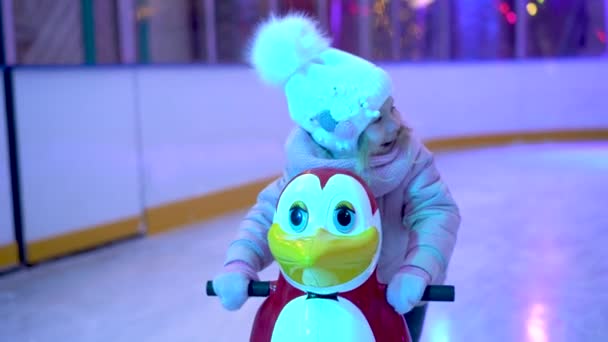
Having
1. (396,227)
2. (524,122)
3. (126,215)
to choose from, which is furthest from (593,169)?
(396,227)

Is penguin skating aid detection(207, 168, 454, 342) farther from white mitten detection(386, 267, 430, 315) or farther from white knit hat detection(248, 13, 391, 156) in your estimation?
white knit hat detection(248, 13, 391, 156)

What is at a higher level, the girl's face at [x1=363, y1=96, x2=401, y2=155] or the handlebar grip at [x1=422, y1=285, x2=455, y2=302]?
the girl's face at [x1=363, y1=96, x2=401, y2=155]

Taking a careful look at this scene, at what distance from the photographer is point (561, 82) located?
730 cm

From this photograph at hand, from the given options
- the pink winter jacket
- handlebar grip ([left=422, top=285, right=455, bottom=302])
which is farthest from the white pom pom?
handlebar grip ([left=422, top=285, right=455, bottom=302])

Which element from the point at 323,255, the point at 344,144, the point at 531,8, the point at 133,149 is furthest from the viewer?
the point at 531,8

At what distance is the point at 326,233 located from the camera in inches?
34.6

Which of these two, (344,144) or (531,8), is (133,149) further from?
(531,8)

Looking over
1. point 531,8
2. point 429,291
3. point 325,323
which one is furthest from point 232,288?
point 531,8

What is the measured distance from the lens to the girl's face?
106 centimetres

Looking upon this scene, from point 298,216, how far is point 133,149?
246 centimetres

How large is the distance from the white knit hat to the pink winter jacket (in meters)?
0.04

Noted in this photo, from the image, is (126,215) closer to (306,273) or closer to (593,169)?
(306,273)

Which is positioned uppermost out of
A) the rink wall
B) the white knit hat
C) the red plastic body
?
the white knit hat

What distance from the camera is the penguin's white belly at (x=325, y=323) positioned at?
926 mm
